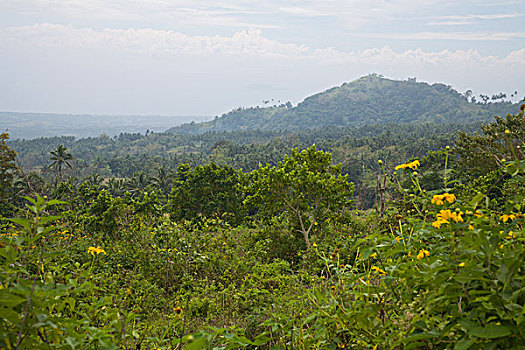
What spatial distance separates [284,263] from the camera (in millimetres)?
5984

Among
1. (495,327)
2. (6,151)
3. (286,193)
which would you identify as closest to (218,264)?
(286,193)

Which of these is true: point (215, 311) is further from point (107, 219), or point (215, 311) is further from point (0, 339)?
point (107, 219)

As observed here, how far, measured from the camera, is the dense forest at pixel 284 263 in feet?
3.36

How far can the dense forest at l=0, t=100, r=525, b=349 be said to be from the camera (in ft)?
3.36

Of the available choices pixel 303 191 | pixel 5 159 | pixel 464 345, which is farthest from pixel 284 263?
pixel 5 159

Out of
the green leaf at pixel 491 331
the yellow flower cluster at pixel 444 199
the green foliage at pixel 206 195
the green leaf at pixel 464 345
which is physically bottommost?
the green foliage at pixel 206 195

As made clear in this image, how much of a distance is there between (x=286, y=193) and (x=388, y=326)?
7880 millimetres

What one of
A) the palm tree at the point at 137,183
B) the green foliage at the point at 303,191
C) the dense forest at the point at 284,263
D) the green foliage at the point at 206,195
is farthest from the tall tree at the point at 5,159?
the palm tree at the point at 137,183

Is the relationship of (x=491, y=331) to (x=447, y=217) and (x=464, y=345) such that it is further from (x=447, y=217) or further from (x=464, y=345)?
(x=447, y=217)

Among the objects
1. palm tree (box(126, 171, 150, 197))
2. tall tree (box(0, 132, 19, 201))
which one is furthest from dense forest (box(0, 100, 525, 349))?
palm tree (box(126, 171, 150, 197))

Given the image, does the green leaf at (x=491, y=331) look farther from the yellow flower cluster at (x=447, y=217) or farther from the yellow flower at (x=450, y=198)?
the yellow flower at (x=450, y=198)

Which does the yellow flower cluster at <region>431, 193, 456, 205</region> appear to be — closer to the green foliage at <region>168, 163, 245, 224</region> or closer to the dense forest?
the dense forest

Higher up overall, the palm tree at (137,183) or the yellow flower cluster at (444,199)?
the yellow flower cluster at (444,199)

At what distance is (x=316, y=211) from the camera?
30.2 ft
